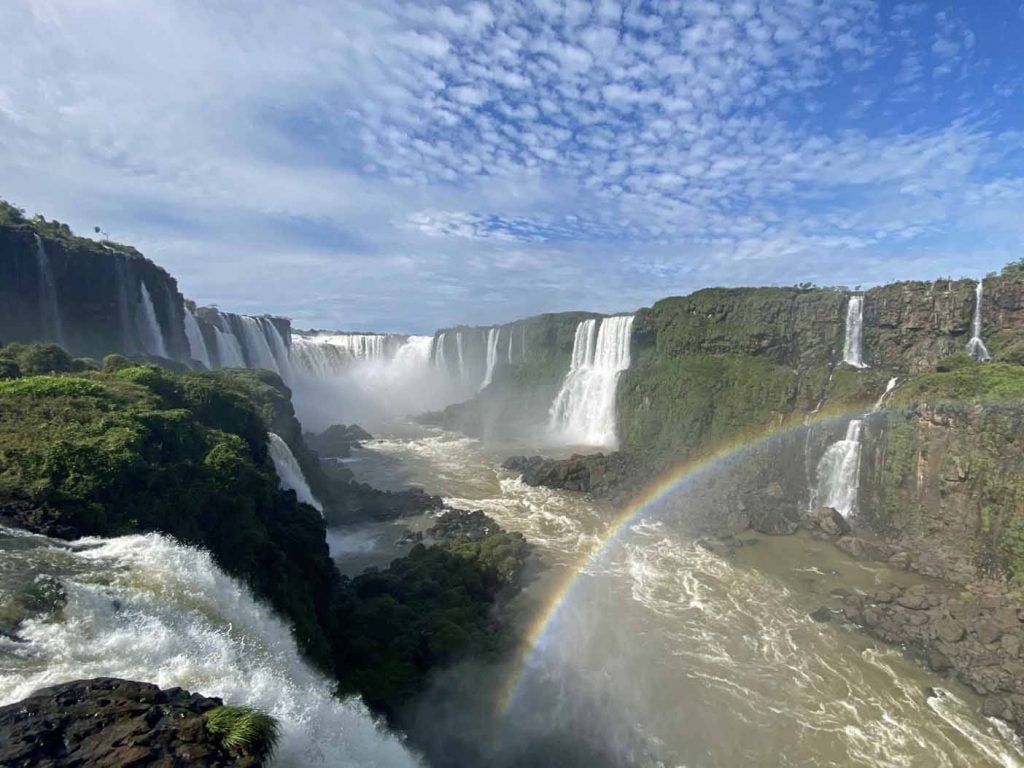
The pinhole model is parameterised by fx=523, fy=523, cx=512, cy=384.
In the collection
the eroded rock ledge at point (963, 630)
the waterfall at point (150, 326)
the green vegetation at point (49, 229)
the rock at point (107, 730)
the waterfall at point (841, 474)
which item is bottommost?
the eroded rock ledge at point (963, 630)

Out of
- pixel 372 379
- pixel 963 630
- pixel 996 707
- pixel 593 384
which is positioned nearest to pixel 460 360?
pixel 372 379

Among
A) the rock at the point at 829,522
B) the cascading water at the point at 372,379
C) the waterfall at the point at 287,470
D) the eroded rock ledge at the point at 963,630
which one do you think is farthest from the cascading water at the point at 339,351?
the eroded rock ledge at the point at 963,630

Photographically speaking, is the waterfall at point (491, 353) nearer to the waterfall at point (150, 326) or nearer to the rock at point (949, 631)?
the waterfall at point (150, 326)

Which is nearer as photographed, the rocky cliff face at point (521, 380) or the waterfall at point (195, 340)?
the waterfall at point (195, 340)

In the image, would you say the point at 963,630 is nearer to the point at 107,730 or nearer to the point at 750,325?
the point at 107,730

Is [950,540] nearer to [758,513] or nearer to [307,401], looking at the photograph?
[758,513]

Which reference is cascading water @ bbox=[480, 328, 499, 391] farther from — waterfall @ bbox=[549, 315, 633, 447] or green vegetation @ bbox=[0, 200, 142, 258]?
green vegetation @ bbox=[0, 200, 142, 258]

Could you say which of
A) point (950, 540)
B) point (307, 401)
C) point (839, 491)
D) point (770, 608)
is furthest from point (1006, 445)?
point (307, 401)
